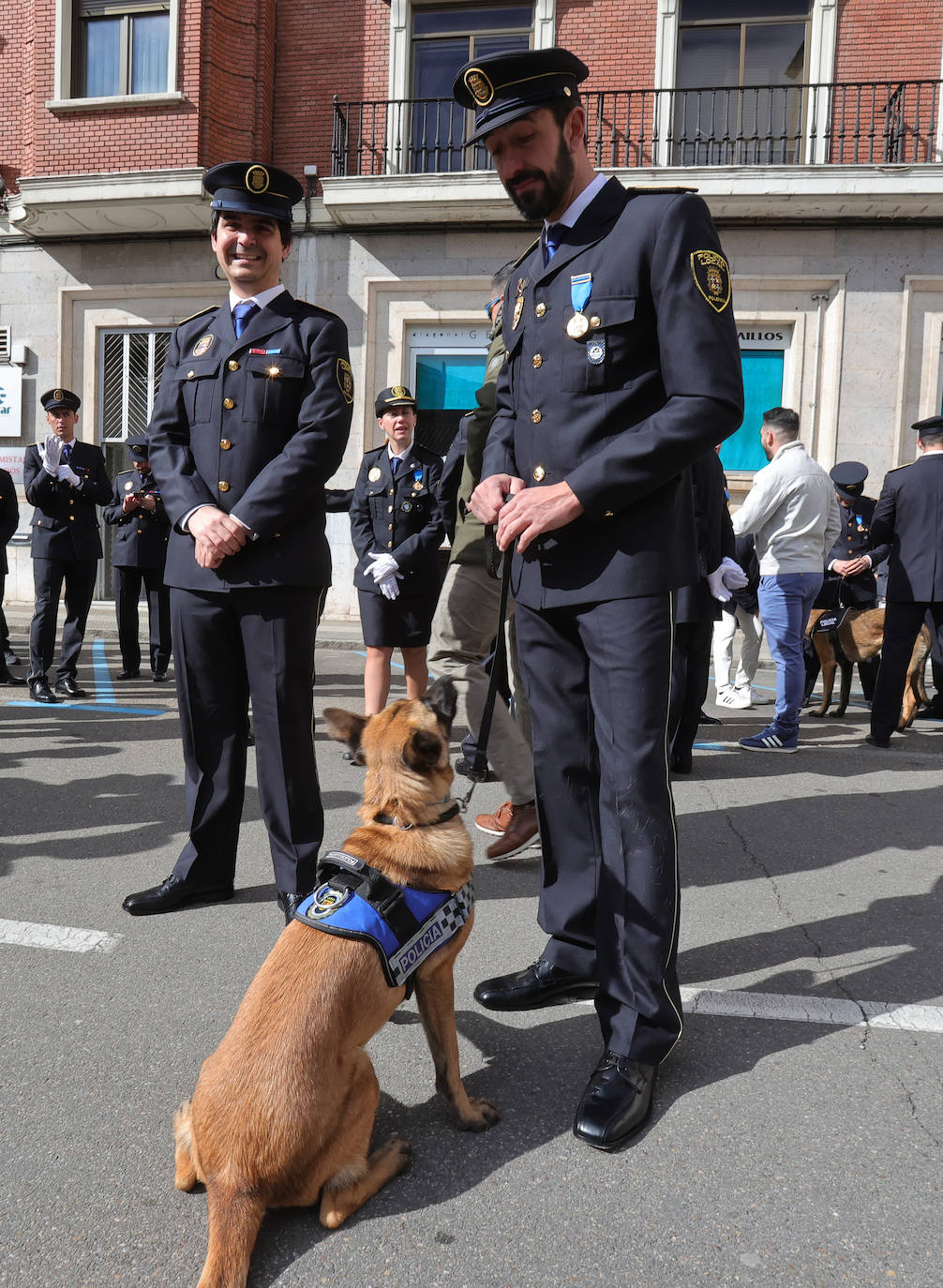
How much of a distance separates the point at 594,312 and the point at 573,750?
1.15m

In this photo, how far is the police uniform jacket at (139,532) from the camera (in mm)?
9055

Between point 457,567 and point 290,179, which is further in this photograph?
point 457,567

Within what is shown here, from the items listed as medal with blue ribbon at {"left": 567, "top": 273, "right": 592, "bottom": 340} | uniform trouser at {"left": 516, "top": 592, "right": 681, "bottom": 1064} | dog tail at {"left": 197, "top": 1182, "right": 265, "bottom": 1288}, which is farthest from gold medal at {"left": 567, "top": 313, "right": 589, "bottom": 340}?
dog tail at {"left": 197, "top": 1182, "right": 265, "bottom": 1288}

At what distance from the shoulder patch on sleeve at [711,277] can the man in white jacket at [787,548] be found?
4715 millimetres

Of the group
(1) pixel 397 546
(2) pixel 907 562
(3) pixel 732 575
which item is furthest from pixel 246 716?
(2) pixel 907 562

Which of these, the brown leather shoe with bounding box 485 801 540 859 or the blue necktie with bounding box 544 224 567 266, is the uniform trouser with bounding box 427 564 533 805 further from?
the blue necktie with bounding box 544 224 567 266

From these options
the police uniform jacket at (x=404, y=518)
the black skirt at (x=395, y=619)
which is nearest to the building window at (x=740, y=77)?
the police uniform jacket at (x=404, y=518)

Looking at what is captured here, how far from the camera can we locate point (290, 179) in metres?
3.45

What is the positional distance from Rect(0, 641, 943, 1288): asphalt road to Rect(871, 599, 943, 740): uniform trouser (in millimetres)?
2515

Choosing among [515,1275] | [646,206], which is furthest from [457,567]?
[515,1275]

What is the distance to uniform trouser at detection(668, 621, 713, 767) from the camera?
587 cm

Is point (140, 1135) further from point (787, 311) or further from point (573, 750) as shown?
point (787, 311)

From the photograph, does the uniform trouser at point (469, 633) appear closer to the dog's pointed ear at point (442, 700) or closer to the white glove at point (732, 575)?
the dog's pointed ear at point (442, 700)

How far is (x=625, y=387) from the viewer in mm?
2365
